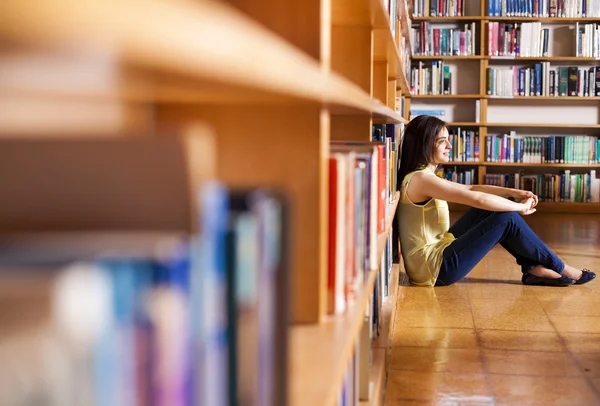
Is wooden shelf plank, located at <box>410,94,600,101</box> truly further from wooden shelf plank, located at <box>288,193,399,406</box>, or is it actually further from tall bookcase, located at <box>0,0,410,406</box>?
wooden shelf plank, located at <box>288,193,399,406</box>

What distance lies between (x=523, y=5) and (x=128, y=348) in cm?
745

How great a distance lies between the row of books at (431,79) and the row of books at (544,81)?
1.29ft

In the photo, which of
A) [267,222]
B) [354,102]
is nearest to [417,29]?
[354,102]

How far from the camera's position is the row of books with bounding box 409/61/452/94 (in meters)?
7.32

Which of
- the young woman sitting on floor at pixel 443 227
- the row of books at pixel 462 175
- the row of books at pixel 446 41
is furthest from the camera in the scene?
the row of books at pixel 462 175

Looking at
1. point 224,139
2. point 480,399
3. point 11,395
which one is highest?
point 224,139

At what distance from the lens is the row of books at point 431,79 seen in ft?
24.0

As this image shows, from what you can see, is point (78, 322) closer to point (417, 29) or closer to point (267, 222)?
point (267, 222)

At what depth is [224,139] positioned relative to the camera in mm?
1038

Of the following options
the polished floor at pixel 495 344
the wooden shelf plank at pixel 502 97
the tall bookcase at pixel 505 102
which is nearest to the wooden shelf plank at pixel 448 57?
the tall bookcase at pixel 505 102

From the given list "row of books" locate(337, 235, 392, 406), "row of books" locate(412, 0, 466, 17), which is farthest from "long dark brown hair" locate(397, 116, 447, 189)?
"row of books" locate(412, 0, 466, 17)

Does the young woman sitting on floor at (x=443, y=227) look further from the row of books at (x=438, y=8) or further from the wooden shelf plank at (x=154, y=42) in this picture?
the row of books at (x=438, y=8)

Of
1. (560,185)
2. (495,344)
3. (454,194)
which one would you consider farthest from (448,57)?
(495,344)

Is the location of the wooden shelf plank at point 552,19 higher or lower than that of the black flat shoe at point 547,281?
higher
